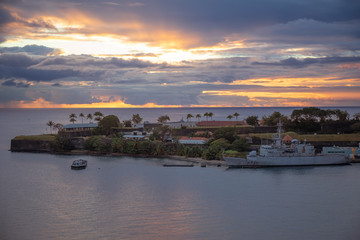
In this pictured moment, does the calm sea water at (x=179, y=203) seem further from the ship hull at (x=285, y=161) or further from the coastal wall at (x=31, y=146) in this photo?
the coastal wall at (x=31, y=146)

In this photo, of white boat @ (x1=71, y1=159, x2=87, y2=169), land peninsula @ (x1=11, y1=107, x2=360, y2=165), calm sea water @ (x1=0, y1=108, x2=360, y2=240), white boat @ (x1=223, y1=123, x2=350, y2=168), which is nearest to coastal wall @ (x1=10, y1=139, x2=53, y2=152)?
land peninsula @ (x1=11, y1=107, x2=360, y2=165)

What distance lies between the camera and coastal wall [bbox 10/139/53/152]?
6362 cm

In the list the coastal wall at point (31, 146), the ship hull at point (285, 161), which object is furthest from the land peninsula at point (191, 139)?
the ship hull at point (285, 161)

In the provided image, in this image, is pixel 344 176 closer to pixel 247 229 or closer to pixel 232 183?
pixel 232 183

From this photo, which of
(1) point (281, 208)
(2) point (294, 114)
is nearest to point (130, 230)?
(1) point (281, 208)

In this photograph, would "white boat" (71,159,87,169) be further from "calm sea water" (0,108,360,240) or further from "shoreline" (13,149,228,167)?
"shoreline" (13,149,228,167)

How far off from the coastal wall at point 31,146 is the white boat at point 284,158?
32.0 metres

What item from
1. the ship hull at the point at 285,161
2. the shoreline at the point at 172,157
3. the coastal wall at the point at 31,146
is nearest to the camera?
the ship hull at the point at 285,161

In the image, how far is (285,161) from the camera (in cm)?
4897

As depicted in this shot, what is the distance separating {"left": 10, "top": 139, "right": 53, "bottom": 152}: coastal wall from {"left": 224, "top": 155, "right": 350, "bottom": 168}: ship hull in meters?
32.2

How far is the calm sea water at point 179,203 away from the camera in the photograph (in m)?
24.7

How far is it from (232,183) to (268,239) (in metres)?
14.7

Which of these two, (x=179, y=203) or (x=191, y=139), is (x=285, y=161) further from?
(x=179, y=203)

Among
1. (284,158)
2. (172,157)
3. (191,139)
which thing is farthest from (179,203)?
(191,139)
